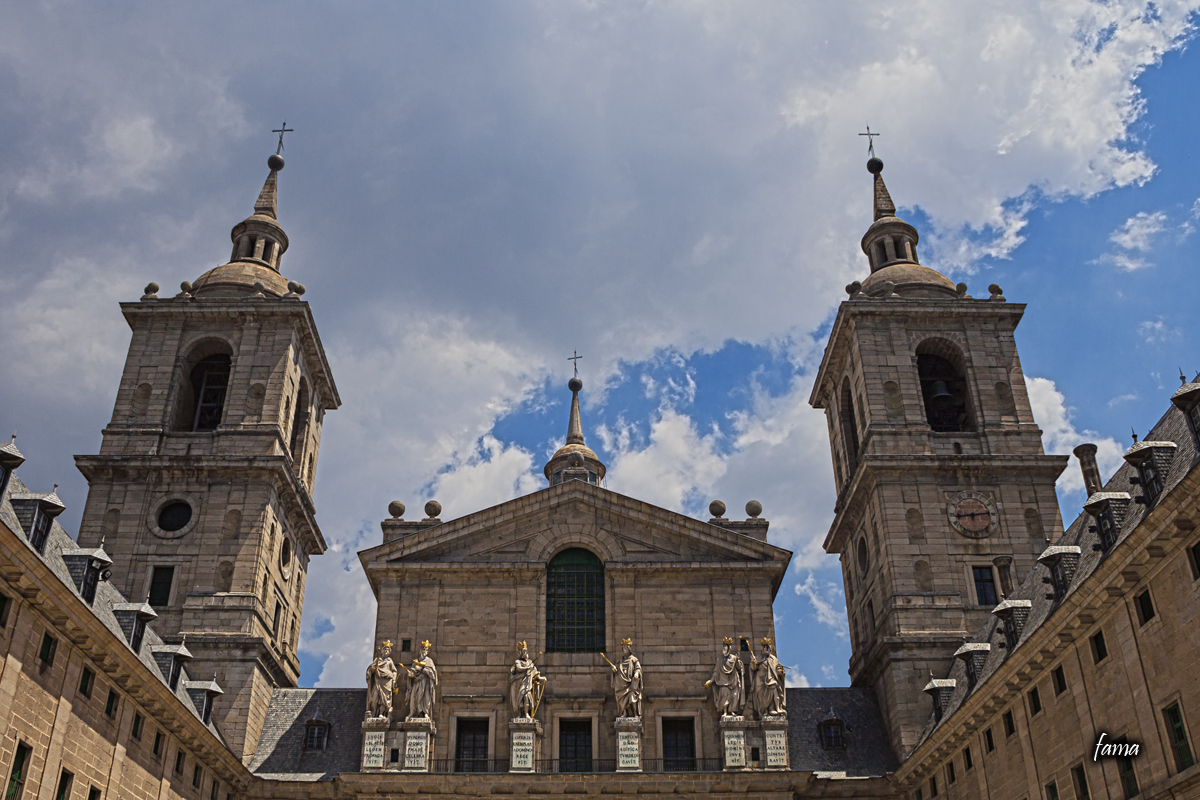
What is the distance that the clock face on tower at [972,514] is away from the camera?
45.5 m

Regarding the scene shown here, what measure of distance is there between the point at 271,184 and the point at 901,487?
3779 cm

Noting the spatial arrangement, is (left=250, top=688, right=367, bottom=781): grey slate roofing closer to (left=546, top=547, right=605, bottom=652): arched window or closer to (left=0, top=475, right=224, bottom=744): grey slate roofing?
(left=0, top=475, right=224, bottom=744): grey slate roofing

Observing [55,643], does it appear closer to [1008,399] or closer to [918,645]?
[918,645]

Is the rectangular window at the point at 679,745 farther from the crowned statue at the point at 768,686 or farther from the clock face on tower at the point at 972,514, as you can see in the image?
the clock face on tower at the point at 972,514

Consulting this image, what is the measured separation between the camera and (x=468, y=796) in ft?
123

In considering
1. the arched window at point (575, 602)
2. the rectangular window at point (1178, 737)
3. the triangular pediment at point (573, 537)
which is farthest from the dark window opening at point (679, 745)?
the rectangular window at point (1178, 737)

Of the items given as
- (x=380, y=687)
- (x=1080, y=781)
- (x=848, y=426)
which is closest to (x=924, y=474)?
(x=848, y=426)

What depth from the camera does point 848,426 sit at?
54.4m

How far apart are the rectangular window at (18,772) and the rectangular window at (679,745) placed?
20.9m

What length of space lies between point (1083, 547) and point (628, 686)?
16.1 metres

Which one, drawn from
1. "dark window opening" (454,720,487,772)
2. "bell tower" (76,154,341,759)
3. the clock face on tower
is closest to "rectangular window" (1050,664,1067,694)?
the clock face on tower

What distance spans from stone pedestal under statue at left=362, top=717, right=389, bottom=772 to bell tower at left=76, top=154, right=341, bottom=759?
520cm

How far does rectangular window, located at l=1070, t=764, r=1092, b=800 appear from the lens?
26.2 metres

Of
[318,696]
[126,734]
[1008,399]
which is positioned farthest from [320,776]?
[1008,399]
